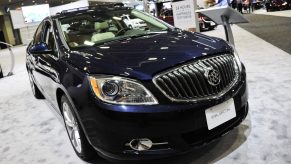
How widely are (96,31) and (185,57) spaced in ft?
4.28

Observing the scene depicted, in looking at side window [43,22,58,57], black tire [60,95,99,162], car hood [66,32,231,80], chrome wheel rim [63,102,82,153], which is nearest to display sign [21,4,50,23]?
side window [43,22,58,57]

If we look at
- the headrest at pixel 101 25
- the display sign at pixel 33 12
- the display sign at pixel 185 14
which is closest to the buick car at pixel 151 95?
the headrest at pixel 101 25

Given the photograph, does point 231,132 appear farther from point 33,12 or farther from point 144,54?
point 33,12

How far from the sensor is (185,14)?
28.9ft

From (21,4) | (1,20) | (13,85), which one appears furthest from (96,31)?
(21,4)

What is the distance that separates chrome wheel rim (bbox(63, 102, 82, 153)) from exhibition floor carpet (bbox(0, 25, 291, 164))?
15cm

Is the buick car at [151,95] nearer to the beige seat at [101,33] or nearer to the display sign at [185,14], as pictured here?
the beige seat at [101,33]

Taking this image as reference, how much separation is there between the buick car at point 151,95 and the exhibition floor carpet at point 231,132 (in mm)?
300

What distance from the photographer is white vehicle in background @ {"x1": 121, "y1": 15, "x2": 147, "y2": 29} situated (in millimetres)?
3553

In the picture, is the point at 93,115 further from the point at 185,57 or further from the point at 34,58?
the point at 34,58

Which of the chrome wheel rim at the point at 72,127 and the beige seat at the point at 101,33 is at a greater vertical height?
the beige seat at the point at 101,33

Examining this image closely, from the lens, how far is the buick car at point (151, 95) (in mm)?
2135

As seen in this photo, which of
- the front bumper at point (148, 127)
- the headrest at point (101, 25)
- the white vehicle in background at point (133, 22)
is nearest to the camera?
the front bumper at point (148, 127)

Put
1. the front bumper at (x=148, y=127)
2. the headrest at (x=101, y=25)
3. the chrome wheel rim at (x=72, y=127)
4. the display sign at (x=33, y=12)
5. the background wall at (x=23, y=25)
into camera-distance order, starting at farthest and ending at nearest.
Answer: the background wall at (x=23, y=25) < the display sign at (x=33, y=12) < the headrest at (x=101, y=25) < the chrome wheel rim at (x=72, y=127) < the front bumper at (x=148, y=127)
